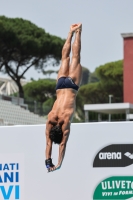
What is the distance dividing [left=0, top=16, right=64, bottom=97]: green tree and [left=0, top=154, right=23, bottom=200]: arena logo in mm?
30400

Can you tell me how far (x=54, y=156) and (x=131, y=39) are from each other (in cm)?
1835

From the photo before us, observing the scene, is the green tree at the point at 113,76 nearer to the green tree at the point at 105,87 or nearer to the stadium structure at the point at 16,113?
the green tree at the point at 105,87

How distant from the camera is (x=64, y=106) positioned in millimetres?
8070

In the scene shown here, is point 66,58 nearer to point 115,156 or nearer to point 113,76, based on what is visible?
point 115,156

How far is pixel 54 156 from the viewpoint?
8289mm

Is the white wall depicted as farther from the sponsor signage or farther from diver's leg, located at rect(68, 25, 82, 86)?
diver's leg, located at rect(68, 25, 82, 86)

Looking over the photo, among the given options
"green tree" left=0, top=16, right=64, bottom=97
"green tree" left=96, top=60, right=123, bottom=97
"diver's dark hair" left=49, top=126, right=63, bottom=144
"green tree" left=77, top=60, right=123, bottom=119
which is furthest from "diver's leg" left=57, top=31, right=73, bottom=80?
"green tree" left=96, top=60, right=123, bottom=97

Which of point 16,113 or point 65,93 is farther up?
point 65,93

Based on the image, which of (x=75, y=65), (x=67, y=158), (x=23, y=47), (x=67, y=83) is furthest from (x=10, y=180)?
(x=23, y=47)

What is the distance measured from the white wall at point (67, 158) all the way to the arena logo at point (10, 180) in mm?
35

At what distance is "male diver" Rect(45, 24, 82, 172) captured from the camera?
7980mm

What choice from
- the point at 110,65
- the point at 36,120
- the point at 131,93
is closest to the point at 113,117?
the point at 131,93

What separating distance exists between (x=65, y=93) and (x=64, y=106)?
18 cm

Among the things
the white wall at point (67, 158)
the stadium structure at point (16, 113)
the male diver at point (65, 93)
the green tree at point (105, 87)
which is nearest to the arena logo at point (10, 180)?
the white wall at point (67, 158)
